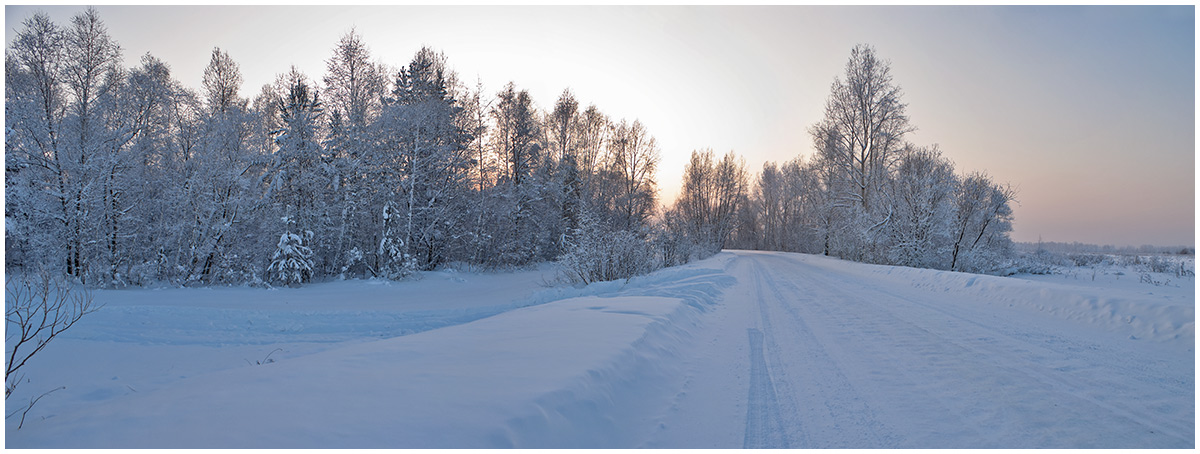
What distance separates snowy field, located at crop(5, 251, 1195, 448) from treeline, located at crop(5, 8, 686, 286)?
28.6ft

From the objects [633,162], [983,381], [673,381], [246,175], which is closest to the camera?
[983,381]

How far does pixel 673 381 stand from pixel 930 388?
7.00 feet

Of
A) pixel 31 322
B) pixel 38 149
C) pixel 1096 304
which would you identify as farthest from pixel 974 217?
pixel 38 149

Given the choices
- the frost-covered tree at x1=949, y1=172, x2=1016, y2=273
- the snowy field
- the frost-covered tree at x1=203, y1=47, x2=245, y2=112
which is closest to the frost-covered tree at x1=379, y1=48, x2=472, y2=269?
the frost-covered tree at x1=203, y1=47, x2=245, y2=112

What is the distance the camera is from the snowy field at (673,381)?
2951 millimetres

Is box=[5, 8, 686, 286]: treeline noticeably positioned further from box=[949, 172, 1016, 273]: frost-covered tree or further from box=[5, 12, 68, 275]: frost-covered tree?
box=[949, 172, 1016, 273]: frost-covered tree

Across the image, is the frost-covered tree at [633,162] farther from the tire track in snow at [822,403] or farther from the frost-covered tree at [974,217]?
the tire track in snow at [822,403]

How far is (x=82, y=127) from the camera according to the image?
14.8 meters

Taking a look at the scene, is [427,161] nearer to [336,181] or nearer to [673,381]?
[336,181]

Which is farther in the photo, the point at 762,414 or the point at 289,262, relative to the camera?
the point at 289,262

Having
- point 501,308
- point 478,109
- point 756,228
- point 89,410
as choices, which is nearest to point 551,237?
point 478,109

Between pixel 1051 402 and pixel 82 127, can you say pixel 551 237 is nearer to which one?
pixel 82 127

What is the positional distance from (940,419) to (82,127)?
21.9 metres

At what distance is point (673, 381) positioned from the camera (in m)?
4.56
